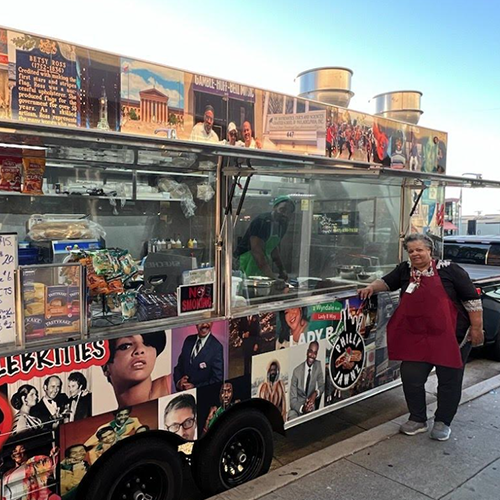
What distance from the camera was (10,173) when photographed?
9.16 ft

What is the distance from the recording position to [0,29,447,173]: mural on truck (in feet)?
7.23

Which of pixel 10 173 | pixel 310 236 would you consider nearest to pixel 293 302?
pixel 310 236

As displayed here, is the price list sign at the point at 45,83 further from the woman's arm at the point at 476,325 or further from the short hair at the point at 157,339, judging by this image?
the woman's arm at the point at 476,325

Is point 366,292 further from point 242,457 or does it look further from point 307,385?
point 242,457

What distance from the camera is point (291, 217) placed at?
3992 millimetres

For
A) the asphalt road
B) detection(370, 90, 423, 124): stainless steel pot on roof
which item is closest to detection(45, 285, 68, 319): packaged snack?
the asphalt road

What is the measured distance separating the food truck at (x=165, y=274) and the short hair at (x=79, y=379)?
2 centimetres

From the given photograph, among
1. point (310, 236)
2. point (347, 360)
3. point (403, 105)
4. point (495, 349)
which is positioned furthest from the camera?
point (495, 349)

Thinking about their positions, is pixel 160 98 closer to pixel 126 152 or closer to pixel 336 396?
pixel 126 152

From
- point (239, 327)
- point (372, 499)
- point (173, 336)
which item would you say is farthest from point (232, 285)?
point (372, 499)

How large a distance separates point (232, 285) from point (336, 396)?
4.65 ft

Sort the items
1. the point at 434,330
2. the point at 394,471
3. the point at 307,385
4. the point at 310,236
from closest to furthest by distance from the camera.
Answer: the point at 394,471, the point at 307,385, the point at 434,330, the point at 310,236

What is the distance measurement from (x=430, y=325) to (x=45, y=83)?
3.18 m

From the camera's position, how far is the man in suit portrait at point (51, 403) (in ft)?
7.55
